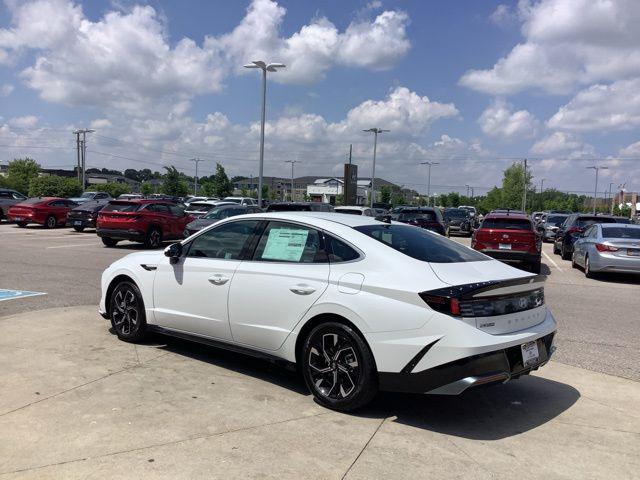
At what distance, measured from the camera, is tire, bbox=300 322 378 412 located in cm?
424

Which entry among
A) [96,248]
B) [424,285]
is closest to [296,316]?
[424,285]

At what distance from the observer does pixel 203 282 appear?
A: 5414 mm

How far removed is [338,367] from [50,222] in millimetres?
26417

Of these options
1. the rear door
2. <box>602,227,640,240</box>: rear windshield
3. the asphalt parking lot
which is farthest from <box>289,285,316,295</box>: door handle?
<box>602,227,640,240</box>: rear windshield

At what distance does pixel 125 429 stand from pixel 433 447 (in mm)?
2209

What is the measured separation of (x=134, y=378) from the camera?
5066 millimetres

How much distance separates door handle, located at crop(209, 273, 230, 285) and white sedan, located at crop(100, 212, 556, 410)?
10mm

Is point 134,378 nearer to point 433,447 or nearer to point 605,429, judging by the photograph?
point 433,447

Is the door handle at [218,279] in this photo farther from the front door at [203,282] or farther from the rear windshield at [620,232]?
the rear windshield at [620,232]

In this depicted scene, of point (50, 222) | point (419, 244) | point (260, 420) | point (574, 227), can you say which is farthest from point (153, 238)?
point (260, 420)

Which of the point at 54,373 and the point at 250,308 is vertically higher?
the point at 250,308

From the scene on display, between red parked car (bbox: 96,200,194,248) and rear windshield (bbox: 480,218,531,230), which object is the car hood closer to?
rear windshield (bbox: 480,218,531,230)

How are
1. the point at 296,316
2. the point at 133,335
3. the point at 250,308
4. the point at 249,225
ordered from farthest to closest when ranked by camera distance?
the point at 133,335, the point at 249,225, the point at 250,308, the point at 296,316

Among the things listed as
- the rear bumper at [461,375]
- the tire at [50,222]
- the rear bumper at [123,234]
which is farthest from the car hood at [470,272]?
the tire at [50,222]
